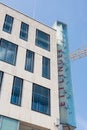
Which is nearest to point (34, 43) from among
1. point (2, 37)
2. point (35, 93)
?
point (2, 37)

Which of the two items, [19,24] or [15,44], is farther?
[19,24]

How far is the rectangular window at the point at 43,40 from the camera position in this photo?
34.1 m

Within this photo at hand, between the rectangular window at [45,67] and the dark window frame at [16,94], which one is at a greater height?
the rectangular window at [45,67]

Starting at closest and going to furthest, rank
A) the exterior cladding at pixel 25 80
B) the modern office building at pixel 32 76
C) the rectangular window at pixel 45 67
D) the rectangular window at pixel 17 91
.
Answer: the exterior cladding at pixel 25 80 → the modern office building at pixel 32 76 → the rectangular window at pixel 17 91 → the rectangular window at pixel 45 67

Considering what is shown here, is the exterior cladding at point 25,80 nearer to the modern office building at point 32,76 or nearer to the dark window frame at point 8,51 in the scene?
the modern office building at point 32,76

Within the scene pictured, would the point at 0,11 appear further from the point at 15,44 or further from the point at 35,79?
the point at 35,79

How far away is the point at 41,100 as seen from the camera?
28516 millimetres

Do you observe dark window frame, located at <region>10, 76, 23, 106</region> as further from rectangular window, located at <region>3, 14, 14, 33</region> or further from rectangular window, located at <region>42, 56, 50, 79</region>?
rectangular window, located at <region>3, 14, 14, 33</region>

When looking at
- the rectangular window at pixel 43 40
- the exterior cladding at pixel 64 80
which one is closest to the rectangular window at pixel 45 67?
the rectangular window at pixel 43 40

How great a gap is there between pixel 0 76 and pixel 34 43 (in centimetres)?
807

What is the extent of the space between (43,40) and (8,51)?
6.60 m

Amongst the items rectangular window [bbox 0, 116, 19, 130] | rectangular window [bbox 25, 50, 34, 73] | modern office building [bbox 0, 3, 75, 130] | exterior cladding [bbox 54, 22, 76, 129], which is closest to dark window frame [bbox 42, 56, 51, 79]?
modern office building [bbox 0, 3, 75, 130]

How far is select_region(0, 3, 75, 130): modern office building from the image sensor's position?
85.7 feet

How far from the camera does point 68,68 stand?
35.2 m
